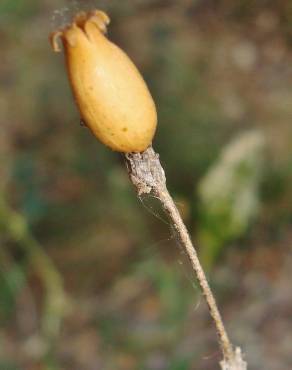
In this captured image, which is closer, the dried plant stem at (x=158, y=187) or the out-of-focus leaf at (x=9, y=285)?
the dried plant stem at (x=158, y=187)

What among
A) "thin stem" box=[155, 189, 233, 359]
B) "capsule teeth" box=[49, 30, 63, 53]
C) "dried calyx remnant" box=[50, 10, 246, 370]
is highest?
"capsule teeth" box=[49, 30, 63, 53]

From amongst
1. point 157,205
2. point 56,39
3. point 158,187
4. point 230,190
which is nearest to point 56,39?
point 56,39

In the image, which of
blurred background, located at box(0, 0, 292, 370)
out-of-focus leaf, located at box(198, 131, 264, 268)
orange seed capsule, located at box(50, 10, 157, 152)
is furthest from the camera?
blurred background, located at box(0, 0, 292, 370)

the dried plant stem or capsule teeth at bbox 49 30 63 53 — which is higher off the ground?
capsule teeth at bbox 49 30 63 53

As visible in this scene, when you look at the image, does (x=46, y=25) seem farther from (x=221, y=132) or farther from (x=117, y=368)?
(x=117, y=368)

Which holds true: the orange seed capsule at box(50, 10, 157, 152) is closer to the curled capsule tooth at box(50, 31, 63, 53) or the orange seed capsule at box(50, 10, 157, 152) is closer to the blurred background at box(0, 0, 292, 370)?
the curled capsule tooth at box(50, 31, 63, 53)

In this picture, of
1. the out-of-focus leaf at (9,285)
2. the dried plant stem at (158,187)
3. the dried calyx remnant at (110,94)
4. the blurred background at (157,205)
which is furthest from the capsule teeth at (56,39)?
the out-of-focus leaf at (9,285)

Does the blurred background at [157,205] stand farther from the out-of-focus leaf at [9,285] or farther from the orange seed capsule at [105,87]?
the orange seed capsule at [105,87]

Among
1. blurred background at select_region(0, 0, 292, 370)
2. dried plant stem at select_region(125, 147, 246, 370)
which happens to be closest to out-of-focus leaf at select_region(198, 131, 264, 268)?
blurred background at select_region(0, 0, 292, 370)
